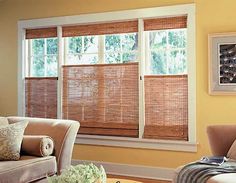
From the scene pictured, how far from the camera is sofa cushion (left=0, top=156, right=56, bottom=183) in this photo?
3.10 meters

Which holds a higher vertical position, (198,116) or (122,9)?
(122,9)

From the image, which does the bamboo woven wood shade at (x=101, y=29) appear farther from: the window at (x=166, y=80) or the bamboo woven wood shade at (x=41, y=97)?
the bamboo woven wood shade at (x=41, y=97)

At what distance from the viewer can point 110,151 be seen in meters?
5.02

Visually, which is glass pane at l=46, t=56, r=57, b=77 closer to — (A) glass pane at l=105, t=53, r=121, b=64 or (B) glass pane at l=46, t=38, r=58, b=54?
(B) glass pane at l=46, t=38, r=58, b=54

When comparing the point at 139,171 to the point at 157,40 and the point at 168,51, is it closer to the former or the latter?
the point at 168,51

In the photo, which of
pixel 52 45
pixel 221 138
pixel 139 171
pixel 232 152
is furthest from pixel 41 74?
pixel 232 152

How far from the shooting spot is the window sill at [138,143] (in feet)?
14.8

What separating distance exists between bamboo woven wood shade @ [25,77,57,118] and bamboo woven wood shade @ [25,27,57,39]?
0.68 meters

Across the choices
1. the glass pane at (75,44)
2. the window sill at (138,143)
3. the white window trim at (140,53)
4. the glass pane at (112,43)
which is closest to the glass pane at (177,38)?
the white window trim at (140,53)

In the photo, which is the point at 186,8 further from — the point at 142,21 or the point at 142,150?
the point at 142,150

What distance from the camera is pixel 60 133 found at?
12.4ft

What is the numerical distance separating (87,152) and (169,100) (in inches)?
58.7

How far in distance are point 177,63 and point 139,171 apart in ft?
5.11

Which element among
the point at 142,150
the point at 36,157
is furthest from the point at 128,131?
the point at 36,157
